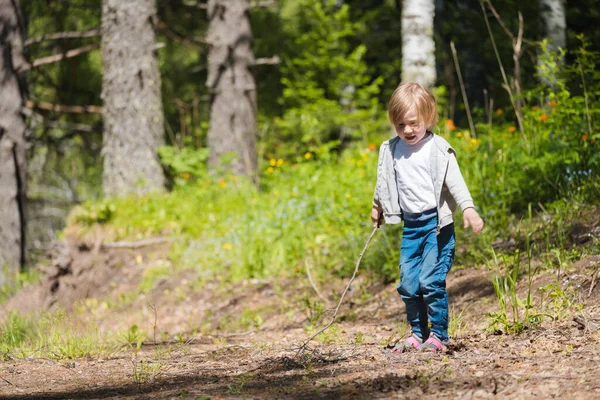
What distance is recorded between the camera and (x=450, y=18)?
14.2 meters

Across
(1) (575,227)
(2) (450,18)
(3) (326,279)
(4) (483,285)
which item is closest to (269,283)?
(3) (326,279)

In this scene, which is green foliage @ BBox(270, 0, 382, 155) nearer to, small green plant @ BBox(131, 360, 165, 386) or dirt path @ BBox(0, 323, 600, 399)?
dirt path @ BBox(0, 323, 600, 399)

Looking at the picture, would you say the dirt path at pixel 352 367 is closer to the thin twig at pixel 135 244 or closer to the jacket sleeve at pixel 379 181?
the jacket sleeve at pixel 379 181

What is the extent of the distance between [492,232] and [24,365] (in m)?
3.66

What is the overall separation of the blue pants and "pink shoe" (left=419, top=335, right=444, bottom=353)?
0.14 feet

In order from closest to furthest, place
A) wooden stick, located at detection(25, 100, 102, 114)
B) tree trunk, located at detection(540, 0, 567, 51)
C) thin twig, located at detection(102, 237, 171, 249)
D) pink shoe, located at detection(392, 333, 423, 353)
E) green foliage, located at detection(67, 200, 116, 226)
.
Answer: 1. pink shoe, located at detection(392, 333, 423, 353)
2. thin twig, located at detection(102, 237, 171, 249)
3. green foliage, located at detection(67, 200, 116, 226)
4. tree trunk, located at detection(540, 0, 567, 51)
5. wooden stick, located at detection(25, 100, 102, 114)

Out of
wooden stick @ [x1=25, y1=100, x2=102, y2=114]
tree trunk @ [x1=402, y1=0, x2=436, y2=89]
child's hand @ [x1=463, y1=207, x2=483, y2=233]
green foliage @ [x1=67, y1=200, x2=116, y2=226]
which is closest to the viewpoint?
child's hand @ [x1=463, y1=207, x2=483, y2=233]

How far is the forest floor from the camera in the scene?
3000 millimetres

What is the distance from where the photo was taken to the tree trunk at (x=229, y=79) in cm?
971

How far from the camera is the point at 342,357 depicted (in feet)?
12.3

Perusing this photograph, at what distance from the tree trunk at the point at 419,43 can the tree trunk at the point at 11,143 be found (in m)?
4.69

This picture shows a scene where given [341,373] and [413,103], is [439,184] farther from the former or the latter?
[341,373]

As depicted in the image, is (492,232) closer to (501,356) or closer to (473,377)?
(501,356)

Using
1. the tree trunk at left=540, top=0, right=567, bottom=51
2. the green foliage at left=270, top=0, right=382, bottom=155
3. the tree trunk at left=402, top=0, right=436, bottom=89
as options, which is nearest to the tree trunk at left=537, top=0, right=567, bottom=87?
the tree trunk at left=540, top=0, right=567, bottom=51
